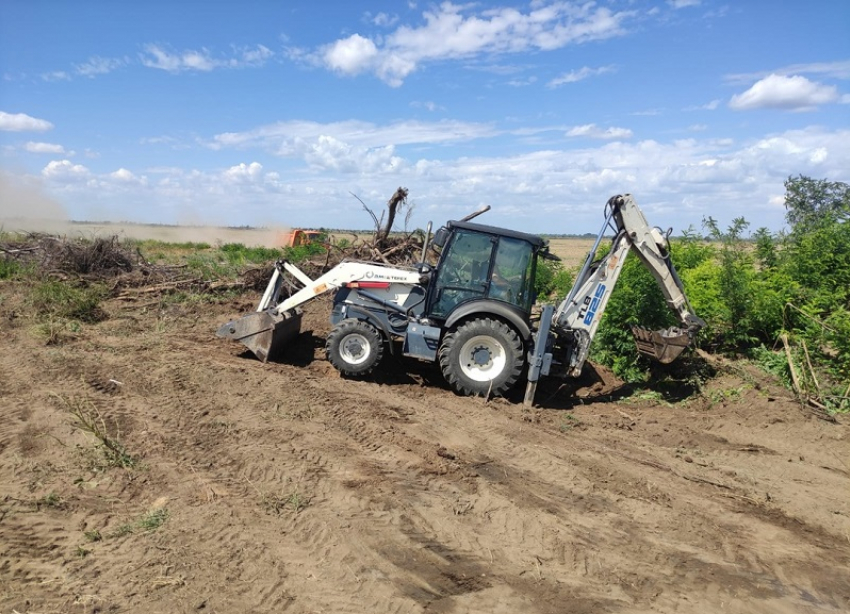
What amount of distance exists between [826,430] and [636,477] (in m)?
2.94

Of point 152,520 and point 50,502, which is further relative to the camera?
point 50,502

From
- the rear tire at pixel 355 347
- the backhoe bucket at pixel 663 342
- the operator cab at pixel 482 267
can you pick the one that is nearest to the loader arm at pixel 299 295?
the operator cab at pixel 482 267

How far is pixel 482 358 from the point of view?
8.30m

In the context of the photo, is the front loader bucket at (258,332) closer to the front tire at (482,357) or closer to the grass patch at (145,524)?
the front tire at (482,357)

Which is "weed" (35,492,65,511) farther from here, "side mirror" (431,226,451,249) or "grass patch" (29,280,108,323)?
"grass patch" (29,280,108,323)

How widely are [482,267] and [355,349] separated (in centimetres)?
203

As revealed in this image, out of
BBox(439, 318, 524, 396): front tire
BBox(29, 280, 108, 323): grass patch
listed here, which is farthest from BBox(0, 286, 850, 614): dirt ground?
BBox(29, 280, 108, 323): grass patch

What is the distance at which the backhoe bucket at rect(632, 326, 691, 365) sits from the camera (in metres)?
8.28

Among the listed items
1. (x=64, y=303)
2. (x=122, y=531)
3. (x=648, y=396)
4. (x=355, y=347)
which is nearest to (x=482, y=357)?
(x=355, y=347)

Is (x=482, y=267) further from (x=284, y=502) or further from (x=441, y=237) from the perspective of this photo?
(x=284, y=502)

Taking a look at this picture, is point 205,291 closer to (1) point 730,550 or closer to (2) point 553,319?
(2) point 553,319

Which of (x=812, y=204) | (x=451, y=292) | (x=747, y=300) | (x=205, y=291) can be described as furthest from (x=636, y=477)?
(x=812, y=204)

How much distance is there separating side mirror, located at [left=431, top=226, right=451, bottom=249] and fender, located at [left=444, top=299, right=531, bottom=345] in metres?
0.86

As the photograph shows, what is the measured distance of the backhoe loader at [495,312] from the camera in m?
8.22
